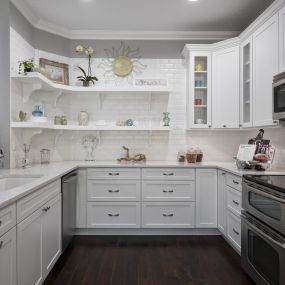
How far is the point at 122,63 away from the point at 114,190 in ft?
6.25

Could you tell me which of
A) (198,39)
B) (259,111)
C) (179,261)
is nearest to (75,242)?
(179,261)

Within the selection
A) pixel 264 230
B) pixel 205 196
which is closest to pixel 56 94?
pixel 205 196

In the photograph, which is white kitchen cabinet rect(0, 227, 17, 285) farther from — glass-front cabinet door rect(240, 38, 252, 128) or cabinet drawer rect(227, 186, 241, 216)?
glass-front cabinet door rect(240, 38, 252, 128)

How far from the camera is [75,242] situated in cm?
339

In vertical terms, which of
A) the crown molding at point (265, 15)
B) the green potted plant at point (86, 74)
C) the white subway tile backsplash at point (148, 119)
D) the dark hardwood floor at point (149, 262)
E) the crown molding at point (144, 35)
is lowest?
the dark hardwood floor at point (149, 262)

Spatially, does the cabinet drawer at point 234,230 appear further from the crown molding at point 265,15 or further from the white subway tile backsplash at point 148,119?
the crown molding at point 265,15

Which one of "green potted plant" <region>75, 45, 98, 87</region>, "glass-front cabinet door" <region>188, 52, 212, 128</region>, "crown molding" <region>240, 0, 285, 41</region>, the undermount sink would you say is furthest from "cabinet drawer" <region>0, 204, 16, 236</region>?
"crown molding" <region>240, 0, 285, 41</region>

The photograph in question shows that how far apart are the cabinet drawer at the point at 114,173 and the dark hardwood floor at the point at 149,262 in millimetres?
763

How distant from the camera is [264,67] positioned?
3.02 meters

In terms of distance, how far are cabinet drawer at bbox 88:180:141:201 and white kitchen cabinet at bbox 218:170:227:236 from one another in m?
1.02

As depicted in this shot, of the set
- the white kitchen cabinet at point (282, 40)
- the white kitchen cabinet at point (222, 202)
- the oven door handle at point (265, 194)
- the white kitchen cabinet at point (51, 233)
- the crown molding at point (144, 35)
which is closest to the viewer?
the oven door handle at point (265, 194)

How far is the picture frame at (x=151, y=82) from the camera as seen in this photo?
13.2 feet

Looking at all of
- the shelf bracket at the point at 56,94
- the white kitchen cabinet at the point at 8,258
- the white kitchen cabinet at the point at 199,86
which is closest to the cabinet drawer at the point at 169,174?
the white kitchen cabinet at the point at 199,86

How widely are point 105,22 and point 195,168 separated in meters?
2.32
